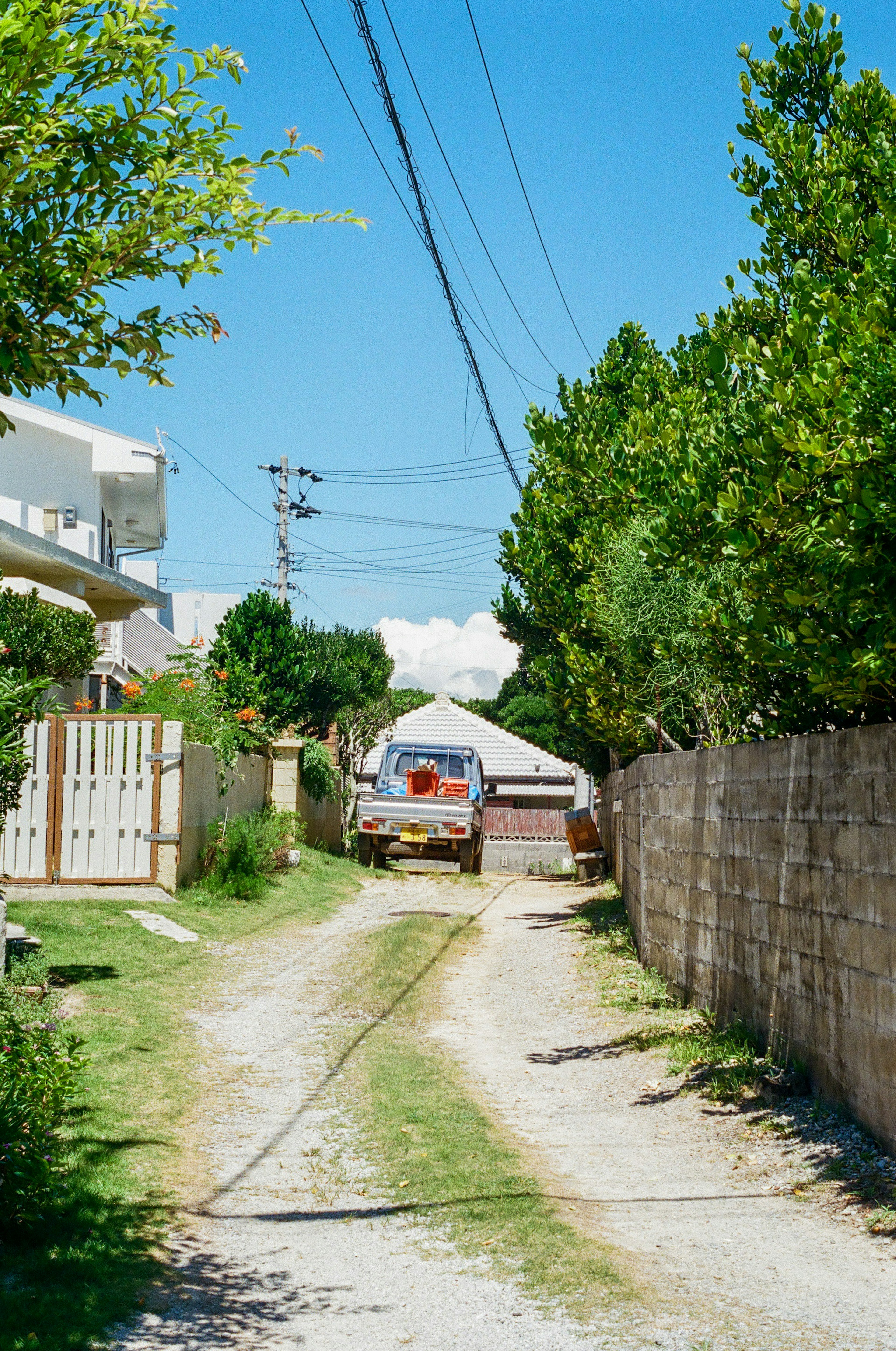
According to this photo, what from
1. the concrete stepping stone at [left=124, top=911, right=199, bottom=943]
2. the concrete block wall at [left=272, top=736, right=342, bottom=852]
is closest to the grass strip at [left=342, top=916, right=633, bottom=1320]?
the concrete stepping stone at [left=124, top=911, right=199, bottom=943]

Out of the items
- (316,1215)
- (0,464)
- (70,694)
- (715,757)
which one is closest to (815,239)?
(715,757)

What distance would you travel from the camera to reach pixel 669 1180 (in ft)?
18.6

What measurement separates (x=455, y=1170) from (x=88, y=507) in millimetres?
20185

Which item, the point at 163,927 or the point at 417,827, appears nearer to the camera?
the point at 163,927

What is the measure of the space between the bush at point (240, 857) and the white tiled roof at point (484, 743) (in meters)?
22.6

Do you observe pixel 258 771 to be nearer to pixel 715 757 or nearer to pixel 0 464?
pixel 0 464

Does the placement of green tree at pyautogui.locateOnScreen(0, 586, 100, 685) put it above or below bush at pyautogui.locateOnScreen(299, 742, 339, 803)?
above

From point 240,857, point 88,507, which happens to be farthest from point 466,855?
point 88,507

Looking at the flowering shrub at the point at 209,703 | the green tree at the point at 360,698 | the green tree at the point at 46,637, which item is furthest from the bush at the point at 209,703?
the green tree at the point at 360,698

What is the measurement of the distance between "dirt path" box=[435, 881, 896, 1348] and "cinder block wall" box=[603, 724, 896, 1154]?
2.12ft

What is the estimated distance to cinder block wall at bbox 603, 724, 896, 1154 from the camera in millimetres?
5488

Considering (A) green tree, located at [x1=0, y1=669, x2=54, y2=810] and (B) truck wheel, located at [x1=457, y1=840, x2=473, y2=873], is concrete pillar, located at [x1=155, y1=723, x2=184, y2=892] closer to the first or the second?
(A) green tree, located at [x1=0, y1=669, x2=54, y2=810]

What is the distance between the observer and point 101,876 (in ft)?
42.2

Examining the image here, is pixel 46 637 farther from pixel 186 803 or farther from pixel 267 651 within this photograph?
pixel 267 651
